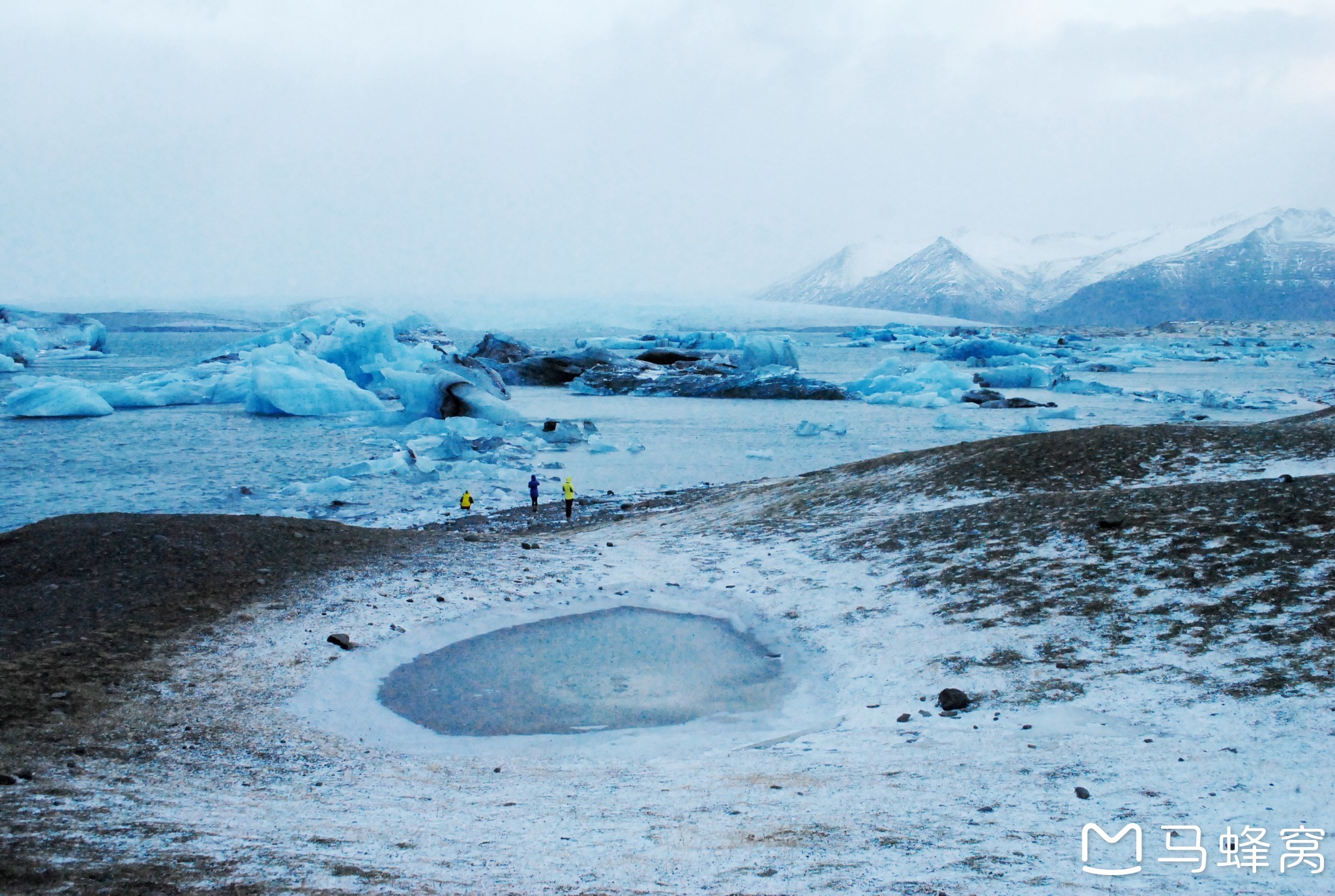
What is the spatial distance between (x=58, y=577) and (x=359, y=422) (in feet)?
84.6

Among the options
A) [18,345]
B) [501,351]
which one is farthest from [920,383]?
[18,345]

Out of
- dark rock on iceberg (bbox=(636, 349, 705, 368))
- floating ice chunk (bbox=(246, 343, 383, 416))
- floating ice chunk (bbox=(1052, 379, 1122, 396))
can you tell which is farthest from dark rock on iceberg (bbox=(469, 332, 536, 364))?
floating ice chunk (bbox=(1052, 379, 1122, 396))

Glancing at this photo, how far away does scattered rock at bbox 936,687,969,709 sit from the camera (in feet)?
25.0

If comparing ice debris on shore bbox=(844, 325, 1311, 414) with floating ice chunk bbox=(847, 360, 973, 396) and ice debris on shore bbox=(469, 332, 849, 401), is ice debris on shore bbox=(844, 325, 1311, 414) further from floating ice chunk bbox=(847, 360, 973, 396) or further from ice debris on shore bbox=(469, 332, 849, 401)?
ice debris on shore bbox=(469, 332, 849, 401)

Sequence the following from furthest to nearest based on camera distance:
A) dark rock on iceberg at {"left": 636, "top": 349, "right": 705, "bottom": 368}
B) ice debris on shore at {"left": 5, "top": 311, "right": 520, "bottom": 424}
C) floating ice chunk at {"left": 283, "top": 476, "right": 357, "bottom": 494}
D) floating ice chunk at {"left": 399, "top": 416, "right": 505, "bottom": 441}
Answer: dark rock on iceberg at {"left": 636, "top": 349, "right": 705, "bottom": 368} < ice debris on shore at {"left": 5, "top": 311, "right": 520, "bottom": 424} < floating ice chunk at {"left": 399, "top": 416, "right": 505, "bottom": 441} < floating ice chunk at {"left": 283, "top": 476, "right": 357, "bottom": 494}

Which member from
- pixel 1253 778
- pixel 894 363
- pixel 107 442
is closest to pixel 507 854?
pixel 1253 778

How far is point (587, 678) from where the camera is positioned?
899cm

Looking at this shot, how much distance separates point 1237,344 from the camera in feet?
293

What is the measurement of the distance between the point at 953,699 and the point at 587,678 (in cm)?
328

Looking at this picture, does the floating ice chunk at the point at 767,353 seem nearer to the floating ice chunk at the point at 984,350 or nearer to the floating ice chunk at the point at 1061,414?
the floating ice chunk at the point at 984,350

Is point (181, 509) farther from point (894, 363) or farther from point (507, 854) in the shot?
point (894, 363)

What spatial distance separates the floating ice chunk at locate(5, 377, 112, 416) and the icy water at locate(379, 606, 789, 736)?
1326 inches

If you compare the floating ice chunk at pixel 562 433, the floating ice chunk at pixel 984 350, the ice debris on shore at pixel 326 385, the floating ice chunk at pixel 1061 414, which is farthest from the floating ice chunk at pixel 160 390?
the floating ice chunk at pixel 984 350

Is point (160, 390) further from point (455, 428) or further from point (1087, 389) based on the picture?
point (1087, 389)
